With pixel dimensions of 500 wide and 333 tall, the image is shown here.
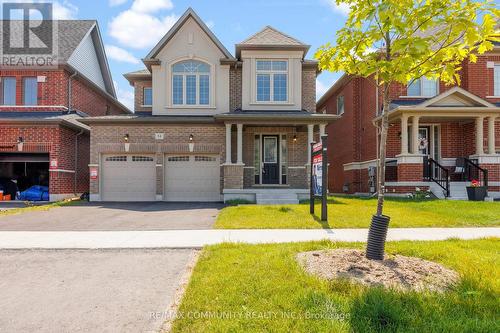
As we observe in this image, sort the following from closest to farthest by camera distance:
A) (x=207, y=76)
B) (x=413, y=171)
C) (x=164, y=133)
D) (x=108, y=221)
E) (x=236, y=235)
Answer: (x=236, y=235) → (x=108, y=221) → (x=413, y=171) → (x=164, y=133) → (x=207, y=76)

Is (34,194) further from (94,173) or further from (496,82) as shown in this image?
(496,82)

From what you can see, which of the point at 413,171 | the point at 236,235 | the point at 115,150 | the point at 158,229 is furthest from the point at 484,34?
the point at 115,150

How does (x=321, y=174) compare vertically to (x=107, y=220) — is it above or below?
above

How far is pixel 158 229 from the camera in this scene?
8.31m

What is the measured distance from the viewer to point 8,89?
17.4 meters

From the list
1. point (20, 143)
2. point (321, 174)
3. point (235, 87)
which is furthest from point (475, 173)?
point (20, 143)

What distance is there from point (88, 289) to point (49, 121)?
1431 cm

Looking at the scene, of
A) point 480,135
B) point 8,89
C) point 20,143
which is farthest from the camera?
point 8,89

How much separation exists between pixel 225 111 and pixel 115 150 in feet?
18.7

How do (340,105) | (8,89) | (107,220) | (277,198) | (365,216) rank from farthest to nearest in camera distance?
(340,105) → (8,89) → (277,198) → (107,220) → (365,216)

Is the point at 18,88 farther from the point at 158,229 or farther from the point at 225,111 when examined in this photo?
the point at 158,229

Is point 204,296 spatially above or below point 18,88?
below

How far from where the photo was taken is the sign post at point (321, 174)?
8.88m

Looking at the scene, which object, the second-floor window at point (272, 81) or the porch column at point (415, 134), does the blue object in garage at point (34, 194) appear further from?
the porch column at point (415, 134)
